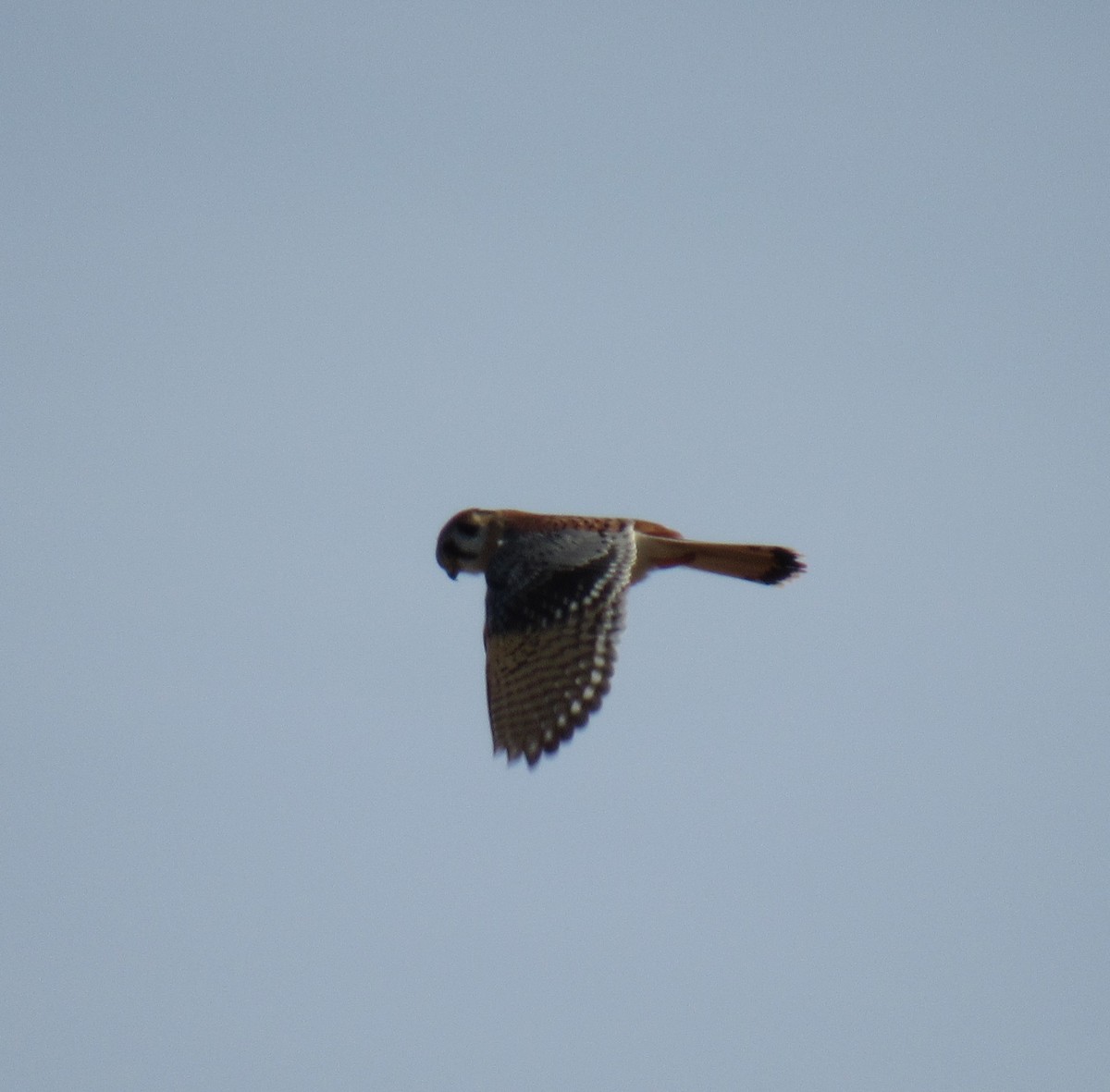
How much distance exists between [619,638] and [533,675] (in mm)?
542

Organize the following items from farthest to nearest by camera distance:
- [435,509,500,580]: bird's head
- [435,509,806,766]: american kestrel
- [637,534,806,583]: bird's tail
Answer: [435,509,500,580]: bird's head, [637,534,806,583]: bird's tail, [435,509,806,766]: american kestrel

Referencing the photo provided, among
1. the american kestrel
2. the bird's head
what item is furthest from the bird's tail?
the bird's head

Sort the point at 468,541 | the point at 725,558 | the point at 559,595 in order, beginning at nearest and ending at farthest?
1. the point at 559,595
2. the point at 725,558
3. the point at 468,541

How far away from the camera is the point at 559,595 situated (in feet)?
32.9

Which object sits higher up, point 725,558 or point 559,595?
point 725,558

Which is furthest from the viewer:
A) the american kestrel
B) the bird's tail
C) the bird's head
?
the bird's head

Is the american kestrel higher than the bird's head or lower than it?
lower

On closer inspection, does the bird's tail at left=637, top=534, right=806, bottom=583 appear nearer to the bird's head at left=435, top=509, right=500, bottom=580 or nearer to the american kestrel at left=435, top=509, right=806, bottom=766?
the american kestrel at left=435, top=509, right=806, bottom=766

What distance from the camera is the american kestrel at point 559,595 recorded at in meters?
9.74

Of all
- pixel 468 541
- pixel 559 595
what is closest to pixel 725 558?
pixel 559 595

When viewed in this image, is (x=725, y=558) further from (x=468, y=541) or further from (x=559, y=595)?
(x=468, y=541)

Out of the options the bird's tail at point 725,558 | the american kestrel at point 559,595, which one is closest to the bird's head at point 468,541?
the american kestrel at point 559,595

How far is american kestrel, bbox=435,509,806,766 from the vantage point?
32.0 ft

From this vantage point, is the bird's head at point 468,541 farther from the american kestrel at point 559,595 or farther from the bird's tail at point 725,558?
the bird's tail at point 725,558
